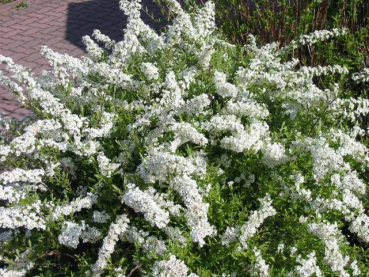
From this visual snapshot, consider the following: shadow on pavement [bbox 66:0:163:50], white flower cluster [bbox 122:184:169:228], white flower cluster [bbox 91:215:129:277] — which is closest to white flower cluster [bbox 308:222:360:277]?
white flower cluster [bbox 122:184:169:228]

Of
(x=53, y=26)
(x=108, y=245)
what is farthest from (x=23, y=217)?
(x=53, y=26)

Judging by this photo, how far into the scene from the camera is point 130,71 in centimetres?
420

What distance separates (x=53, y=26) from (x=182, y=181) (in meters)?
8.07

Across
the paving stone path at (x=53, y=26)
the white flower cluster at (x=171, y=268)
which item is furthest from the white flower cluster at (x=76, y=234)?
the paving stone path at (x=53, y=26)

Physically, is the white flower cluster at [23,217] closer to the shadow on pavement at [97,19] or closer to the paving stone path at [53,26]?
the paving stone path at [53,26]

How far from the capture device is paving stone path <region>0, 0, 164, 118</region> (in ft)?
28.0

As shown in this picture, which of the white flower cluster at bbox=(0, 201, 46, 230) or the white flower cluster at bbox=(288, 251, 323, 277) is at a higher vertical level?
the white flower cluster at bbox=(288, 251, 323, 277)

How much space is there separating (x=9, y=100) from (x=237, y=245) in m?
5.39

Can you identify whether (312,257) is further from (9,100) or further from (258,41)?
(9,100)

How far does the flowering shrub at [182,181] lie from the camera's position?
2.81 metres

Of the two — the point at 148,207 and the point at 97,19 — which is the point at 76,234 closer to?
the point at 148,207

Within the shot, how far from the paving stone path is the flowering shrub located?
4.30 meters

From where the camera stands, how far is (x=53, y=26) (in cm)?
981

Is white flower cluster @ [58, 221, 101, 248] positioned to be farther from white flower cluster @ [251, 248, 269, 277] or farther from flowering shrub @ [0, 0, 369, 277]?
white flower cluster @ [251, 248, 269, 277]
